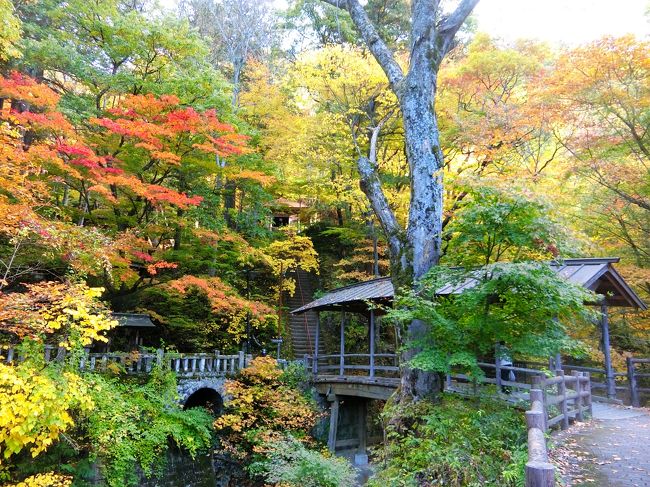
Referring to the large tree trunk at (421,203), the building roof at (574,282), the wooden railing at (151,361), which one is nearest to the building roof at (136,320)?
the wooden railing at (151,361)

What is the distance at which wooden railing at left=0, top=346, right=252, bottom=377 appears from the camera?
32.8ft

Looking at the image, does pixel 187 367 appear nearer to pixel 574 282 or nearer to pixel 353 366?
pixel 353 366

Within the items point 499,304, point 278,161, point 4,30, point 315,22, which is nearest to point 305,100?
point 278,161

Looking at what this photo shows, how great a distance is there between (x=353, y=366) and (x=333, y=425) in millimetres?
2383

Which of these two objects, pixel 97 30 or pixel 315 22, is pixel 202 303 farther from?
pixel 315 22

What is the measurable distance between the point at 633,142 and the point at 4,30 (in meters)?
14.5

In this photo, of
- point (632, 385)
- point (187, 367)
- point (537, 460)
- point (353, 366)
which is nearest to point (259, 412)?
point (187, 367)

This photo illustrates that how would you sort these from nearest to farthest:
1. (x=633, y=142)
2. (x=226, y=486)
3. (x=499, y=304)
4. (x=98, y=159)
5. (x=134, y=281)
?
(x=499, y=304) → (x=98, y=159) → (x=633, y=142) → (x=226, y=486) → (x=134, y=281)

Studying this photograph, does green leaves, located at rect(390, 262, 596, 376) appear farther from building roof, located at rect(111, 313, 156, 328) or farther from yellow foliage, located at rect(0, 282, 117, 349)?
building roof, located at rect(111, 313, 156, 328)

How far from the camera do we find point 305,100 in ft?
57.5

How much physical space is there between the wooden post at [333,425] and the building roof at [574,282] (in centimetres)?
306

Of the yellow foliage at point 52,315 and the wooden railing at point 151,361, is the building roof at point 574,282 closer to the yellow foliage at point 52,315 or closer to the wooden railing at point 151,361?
the wooden railing at point 151,361

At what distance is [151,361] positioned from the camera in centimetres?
1163

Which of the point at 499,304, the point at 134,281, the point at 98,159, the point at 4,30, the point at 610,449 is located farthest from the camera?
the point at 134,281
